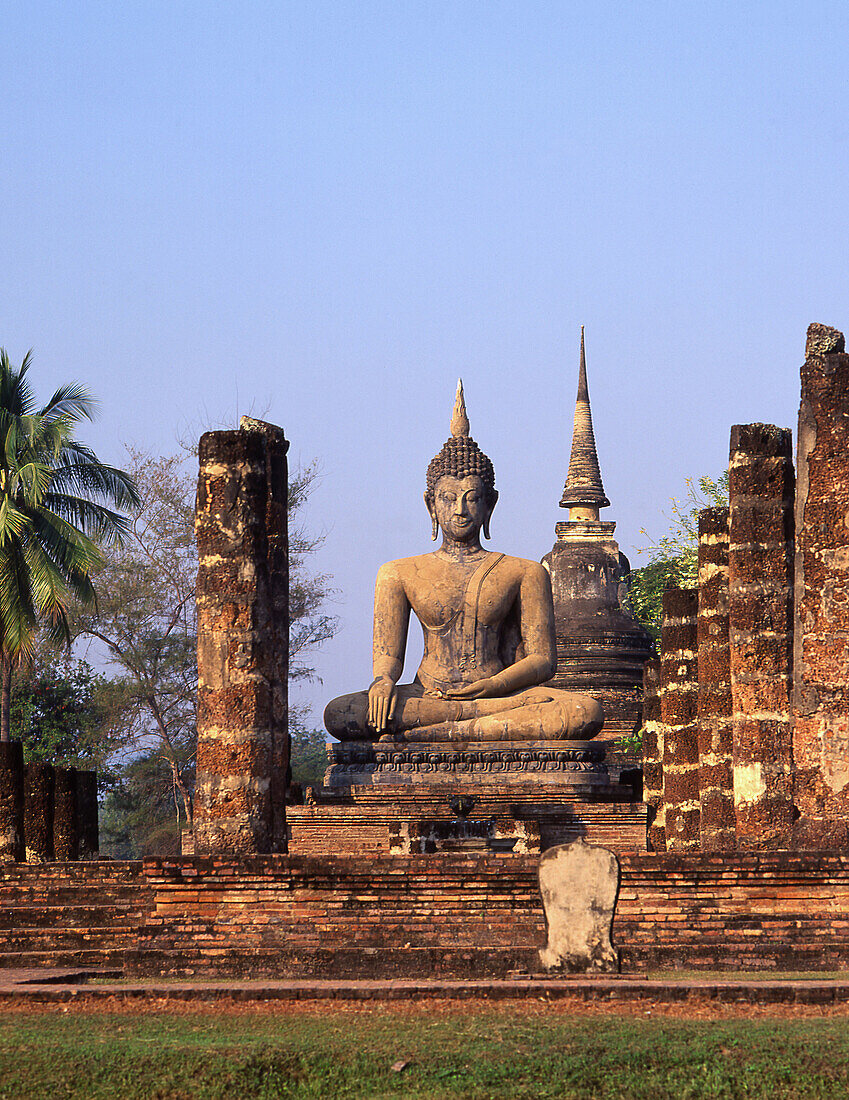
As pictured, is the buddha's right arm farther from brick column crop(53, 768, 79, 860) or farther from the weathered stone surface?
the weathered stone surface

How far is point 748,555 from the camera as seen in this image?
596 inches

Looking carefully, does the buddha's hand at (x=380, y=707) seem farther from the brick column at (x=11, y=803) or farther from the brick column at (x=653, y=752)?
the brick column at (x=653, y=752)

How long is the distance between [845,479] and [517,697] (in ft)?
18.6

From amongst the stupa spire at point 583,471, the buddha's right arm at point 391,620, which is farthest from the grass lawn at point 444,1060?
the stupa spire at point 583,471

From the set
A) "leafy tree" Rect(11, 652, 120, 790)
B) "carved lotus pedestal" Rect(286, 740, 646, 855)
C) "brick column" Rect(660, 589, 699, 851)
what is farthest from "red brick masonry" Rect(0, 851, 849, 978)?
"leafy tree" Rect(11, 652, 120, 790)

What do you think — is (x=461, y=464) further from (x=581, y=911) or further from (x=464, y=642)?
(x=581, y=911)

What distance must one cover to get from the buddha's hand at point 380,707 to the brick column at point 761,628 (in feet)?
15.1

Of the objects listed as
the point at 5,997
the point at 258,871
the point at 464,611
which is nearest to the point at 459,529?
the point at 464,611

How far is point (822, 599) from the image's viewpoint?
1375cm

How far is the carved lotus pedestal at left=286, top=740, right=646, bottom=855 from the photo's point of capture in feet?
55.0

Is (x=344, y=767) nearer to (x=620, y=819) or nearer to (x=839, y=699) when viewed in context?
(x=620, y=819)

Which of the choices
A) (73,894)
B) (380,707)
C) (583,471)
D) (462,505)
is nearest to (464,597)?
(462,505)

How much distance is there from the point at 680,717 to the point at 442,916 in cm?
967

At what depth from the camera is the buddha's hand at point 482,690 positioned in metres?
18.8
